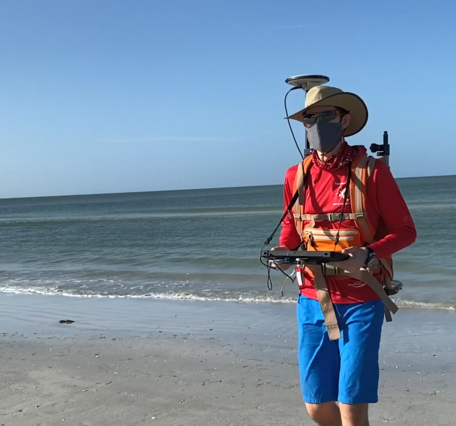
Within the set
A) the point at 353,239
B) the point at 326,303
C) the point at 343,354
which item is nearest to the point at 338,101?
the point at 353,239

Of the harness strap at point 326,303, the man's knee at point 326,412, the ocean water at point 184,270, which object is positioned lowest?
the ocean water at point 184,270

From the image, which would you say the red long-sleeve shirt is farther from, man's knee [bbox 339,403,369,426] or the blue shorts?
man's knee [bbox 339,403,369,426]

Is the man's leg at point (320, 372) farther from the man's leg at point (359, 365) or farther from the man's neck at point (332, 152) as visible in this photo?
the man's neck at point (332, 152)

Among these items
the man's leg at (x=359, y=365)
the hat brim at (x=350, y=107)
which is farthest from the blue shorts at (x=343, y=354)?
the hat brim at (x=350, y=107)

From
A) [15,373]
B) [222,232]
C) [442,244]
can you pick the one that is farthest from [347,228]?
[222,232]

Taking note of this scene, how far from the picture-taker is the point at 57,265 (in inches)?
703

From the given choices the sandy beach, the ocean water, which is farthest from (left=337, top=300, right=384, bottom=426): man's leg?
the ocean water

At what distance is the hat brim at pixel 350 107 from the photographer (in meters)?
2.97

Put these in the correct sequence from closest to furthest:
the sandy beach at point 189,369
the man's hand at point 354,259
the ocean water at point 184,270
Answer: the man's hand at point 354,259 → the sandy beach at point 189,369 → the ocean water at point 184,270

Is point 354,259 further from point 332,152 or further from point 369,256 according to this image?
point 332,152

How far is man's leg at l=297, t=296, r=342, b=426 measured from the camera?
9.49 feet

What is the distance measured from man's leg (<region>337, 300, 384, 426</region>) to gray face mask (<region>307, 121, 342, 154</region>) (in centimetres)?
79

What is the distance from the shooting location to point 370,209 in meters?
2.88

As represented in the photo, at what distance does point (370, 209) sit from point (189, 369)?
12.2 ft
